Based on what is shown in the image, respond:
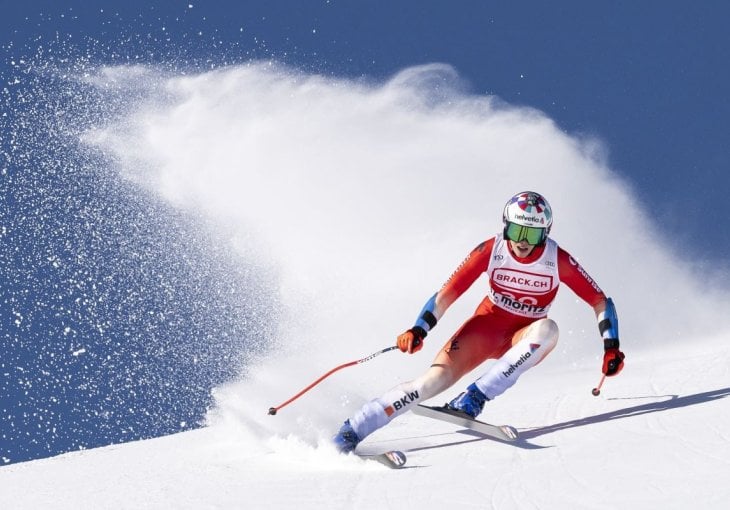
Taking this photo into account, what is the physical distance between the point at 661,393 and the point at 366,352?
4.37 m

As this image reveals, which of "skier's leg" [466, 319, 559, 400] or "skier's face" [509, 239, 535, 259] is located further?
"skier's face" [509, 239, 535, 259]

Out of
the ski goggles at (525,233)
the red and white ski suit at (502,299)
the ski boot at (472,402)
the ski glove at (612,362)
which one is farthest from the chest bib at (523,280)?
the ski boot at (472,402)

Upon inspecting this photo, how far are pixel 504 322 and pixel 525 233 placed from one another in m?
0.67

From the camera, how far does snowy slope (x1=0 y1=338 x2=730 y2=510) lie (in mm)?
4154

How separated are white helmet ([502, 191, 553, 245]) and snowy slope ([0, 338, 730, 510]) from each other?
1.17 metres

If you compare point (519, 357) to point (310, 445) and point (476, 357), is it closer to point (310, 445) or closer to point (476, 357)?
A: point (476, 357)

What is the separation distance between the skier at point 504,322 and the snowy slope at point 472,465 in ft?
0.95

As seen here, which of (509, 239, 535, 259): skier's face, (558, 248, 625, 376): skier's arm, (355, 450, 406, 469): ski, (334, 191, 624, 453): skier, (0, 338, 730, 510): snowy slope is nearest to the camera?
(0, 338, 730, 510): snowy slope

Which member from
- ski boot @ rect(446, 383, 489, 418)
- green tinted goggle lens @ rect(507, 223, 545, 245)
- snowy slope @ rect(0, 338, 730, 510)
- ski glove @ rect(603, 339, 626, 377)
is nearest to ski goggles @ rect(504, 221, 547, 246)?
green tinted goggle lens @ rect(507, 223, 545, 245)

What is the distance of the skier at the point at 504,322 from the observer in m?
5.30

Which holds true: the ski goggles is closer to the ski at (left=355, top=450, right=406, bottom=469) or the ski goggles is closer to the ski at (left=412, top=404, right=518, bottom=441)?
the ski at (left=412, top=404, right=518, bottom=441)

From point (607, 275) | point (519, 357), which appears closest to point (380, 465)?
point (519, 357)

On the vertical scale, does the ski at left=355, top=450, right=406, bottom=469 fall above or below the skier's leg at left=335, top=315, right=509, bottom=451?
below

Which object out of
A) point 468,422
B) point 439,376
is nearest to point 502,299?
point 439,376
